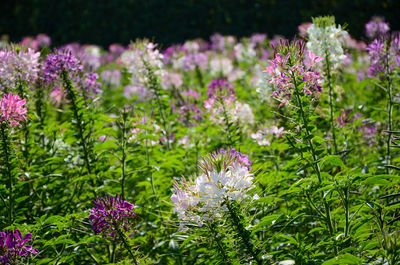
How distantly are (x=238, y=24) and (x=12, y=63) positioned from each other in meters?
10.4

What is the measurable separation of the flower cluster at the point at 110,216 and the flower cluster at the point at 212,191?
396 mm

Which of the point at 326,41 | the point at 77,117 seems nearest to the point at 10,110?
the point at 77,117

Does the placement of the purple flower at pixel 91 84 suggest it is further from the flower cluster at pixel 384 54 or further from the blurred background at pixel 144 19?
the blurred background at pixel 144 19

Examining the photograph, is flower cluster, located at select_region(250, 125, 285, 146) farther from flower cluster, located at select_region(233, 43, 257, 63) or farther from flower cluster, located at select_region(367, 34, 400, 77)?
flower cluster, located at select_region(233, 43, 257, 63)

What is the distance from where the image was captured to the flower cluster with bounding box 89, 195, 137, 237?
2166mm

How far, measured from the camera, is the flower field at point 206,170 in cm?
200

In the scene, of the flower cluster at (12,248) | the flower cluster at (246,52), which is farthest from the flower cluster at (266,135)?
the flower cluster at (246,52)

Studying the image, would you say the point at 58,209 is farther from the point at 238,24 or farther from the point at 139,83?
the point at 238,24

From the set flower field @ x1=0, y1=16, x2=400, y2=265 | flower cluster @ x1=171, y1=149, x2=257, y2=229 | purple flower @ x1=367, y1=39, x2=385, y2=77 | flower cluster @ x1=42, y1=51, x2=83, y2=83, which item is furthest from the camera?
purple flower @ x1=367, y1=39, x2=385, y2=77

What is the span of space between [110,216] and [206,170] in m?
0.65

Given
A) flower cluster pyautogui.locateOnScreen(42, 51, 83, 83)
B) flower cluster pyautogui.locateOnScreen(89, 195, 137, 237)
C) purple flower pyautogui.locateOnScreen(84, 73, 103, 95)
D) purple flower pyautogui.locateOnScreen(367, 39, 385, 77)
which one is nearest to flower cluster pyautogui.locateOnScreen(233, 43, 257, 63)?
purple flower pyautogui.locateOnScreen(367, 39, 385, 77)

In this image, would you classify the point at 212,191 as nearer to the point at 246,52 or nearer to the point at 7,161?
the point at 7,161

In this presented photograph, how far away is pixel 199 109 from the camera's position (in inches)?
190

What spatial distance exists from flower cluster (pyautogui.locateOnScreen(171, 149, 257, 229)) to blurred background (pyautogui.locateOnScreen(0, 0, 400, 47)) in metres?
10.8
